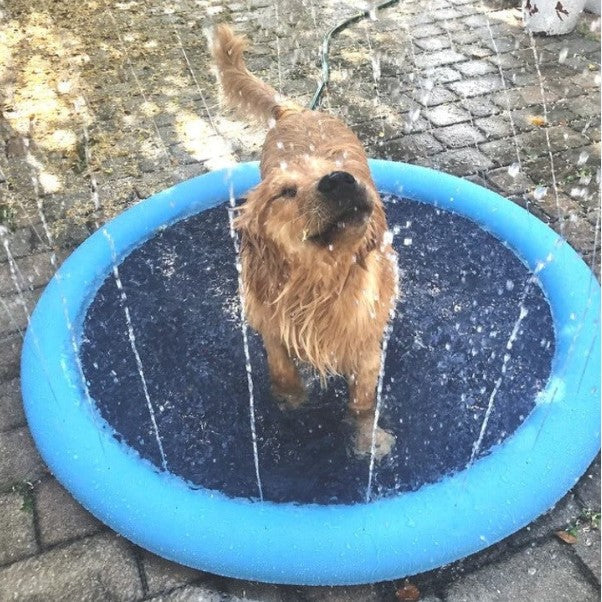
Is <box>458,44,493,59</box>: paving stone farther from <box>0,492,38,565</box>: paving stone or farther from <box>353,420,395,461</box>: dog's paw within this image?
<box>0,492,38,565</box>: paving stone

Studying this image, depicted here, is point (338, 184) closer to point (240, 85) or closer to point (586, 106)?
point (240, 85)

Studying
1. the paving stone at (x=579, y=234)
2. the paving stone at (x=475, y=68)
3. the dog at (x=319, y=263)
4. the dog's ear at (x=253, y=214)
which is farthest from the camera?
the paving stone at (x=475, y=68)

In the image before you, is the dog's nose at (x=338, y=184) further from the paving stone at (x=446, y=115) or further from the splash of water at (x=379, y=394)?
the paving stone at (x=446, y=115)

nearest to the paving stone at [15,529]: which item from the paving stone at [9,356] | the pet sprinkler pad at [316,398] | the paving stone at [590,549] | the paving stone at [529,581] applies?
the pet sprinkler pad at [316,398]

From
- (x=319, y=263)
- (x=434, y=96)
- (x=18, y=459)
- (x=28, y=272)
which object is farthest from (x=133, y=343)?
(x=434, y=96)

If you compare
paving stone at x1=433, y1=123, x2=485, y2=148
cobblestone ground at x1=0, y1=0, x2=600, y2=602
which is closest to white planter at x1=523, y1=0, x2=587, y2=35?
cobblestone ground at x1=0, y1=0, x2=600, y2=602

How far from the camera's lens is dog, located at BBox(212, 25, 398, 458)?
2.39 m

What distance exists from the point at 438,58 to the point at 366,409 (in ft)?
15.0

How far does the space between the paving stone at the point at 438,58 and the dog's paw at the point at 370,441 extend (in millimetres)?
4391

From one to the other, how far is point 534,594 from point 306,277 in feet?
5.38

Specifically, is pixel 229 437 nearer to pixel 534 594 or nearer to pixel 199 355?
pixel 199 355

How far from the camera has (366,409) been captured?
327 centimetres

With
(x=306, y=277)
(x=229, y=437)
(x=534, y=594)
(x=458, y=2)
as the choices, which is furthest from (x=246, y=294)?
(x=458, y=2)

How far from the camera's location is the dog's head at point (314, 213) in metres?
2.29
